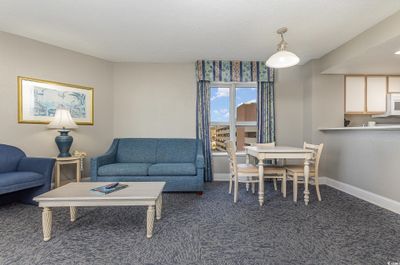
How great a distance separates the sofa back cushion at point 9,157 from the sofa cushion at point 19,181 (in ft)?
0.83

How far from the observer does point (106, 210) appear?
2.64 m

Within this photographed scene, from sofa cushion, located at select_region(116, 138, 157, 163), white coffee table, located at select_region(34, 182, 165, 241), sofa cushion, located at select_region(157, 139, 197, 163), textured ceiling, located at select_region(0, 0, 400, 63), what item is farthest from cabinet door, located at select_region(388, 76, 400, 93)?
white coffee table, located at select_region(34, 182, 165, 241)

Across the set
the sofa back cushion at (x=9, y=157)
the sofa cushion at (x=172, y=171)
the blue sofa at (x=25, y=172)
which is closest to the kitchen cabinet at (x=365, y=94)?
the sofa cushion at (x=172, y=171)

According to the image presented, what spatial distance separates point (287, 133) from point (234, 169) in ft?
6.32

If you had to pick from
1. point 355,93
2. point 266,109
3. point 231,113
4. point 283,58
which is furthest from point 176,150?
point 355,93

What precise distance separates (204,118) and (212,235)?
2.53m

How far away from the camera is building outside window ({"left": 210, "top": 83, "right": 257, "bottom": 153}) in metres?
4.46

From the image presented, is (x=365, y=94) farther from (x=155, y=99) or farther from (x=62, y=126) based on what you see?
(x=62, y=126)

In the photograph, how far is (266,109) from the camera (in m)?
4.27

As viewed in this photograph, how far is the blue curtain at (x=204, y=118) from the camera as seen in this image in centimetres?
423

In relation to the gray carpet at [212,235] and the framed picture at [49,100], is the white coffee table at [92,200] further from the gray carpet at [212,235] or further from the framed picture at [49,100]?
the framed picture at [49,100]

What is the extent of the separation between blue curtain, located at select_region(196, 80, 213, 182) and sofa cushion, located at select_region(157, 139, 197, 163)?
0.27 metres

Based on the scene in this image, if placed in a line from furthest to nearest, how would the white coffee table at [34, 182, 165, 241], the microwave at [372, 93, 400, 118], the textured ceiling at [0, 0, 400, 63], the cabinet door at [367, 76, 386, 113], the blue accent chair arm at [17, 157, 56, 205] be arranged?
the cabinet door at [367, 76, 386, 113] → the microwave at [372, 93, 400, 118] → the blue accent chair arm at [17, 157, 56, 205] → the textured ceiling at [0, 0, 400, 63] → the white coffee table at [34, 182, 165, 241]

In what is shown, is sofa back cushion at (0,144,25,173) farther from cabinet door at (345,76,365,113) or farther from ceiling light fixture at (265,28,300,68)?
cabinet door at (345,76,365,113)
